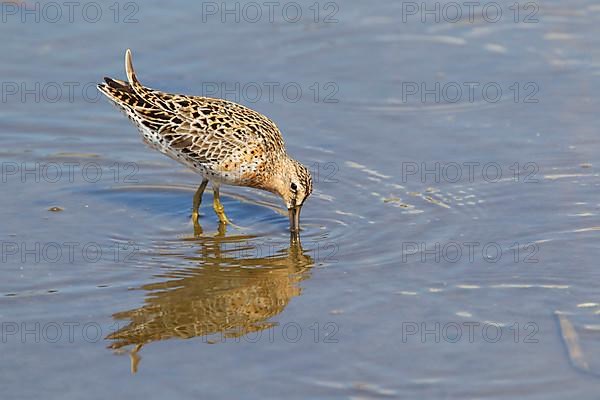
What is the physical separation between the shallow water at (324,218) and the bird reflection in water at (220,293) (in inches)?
1.0

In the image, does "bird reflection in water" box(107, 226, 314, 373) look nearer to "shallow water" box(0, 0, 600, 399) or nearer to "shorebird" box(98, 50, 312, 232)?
"shallow water" box(0, 0, 600, 399)

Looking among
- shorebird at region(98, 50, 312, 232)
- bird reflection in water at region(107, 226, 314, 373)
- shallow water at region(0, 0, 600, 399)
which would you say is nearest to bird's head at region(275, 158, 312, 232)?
shorebird at region(98, 50, 312, 232)

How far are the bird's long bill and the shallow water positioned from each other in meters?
0.13

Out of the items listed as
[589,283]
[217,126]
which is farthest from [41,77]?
[589,283]

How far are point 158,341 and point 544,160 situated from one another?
15.4ft

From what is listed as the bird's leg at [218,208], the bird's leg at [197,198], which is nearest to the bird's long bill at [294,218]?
the bird's leg at [218,208]

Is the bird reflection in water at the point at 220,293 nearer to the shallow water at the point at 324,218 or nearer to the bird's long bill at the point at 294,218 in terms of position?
the shallow water at the point at 324,218

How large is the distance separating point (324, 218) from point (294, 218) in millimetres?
327

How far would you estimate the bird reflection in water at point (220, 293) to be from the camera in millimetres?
8305

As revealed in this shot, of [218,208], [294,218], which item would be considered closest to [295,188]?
[294,218]

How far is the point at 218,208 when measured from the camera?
10.7 meters

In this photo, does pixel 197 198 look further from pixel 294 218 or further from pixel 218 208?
pixel 294 218

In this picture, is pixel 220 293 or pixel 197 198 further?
pixel 197 198

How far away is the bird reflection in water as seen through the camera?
27.2 ft
